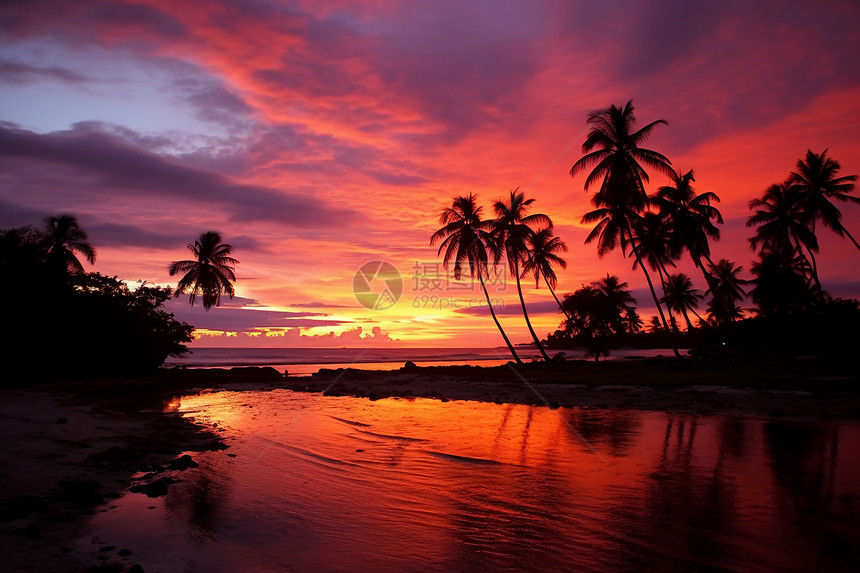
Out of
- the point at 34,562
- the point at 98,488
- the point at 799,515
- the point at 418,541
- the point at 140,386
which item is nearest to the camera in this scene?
the point at 34,562

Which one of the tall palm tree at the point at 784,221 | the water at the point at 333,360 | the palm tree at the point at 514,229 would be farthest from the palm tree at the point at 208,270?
the tall palm tree at the point at 784,221

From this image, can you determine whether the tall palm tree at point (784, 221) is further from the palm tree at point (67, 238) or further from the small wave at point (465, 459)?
the palm tree at point (67, 238)

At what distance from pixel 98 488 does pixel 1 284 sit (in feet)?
52.1

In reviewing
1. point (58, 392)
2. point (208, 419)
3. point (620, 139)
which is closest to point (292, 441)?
point (208, 419)

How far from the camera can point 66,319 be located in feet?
70.2

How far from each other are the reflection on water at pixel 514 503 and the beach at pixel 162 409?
555 millimetres

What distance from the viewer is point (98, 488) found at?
726 centimetres

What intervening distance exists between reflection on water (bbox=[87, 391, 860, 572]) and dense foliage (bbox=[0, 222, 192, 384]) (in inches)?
498

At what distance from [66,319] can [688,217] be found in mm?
38286

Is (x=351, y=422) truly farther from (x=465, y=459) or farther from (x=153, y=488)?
(x=153, y=488)

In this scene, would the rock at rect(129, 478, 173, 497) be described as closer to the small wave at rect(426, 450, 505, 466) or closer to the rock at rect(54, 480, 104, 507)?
the rock at rect(54, 480, 104, 507)

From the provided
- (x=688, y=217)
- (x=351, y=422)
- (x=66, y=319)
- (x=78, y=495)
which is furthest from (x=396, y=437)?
(x=688, y=217)

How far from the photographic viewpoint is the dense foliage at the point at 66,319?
18.7m

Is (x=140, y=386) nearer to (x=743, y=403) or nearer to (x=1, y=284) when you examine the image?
(x=1, y=284)
